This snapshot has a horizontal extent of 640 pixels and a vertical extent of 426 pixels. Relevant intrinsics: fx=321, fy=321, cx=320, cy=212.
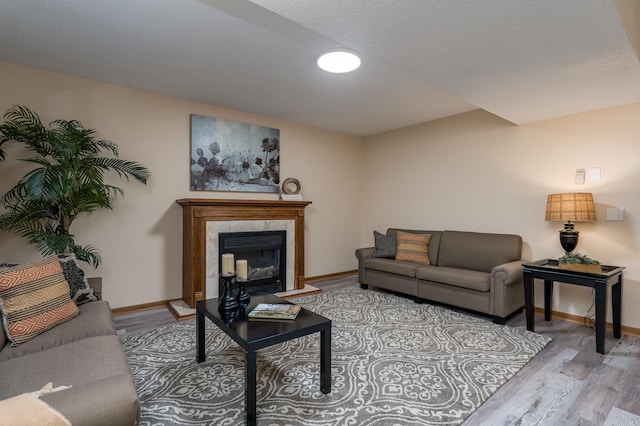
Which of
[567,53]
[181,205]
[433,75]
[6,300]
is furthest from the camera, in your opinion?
[181,205]

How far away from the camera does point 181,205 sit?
383cm

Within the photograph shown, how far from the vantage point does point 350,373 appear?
2.22 m

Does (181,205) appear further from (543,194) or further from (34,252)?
(543,194)

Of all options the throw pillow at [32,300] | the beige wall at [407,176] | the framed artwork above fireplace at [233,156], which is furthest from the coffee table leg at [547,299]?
the throw pillow at [32,300]

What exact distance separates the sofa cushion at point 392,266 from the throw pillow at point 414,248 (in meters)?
0.13

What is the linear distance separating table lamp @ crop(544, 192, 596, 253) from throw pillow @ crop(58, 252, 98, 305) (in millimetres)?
4119

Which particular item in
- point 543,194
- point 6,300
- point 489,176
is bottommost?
point 6,300

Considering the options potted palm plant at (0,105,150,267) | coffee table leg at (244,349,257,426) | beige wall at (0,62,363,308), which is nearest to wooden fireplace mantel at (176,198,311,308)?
beige wall at (0,62,363,308)

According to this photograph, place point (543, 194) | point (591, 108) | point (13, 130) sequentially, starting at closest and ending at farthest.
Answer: point (13, 130)
point (591, 108)
point (543, 194)

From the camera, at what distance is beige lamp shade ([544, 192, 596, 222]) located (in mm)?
2980

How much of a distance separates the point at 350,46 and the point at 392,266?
9.13 ft

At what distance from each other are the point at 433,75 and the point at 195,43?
1841 millimetres

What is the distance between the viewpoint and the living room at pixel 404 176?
305 cm

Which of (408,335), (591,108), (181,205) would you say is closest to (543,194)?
(591,108)
